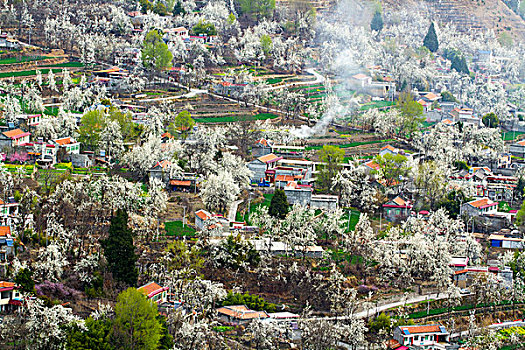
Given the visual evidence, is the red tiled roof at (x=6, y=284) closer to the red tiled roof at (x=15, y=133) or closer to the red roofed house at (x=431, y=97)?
the red tiled roof at (x=15, y=133)

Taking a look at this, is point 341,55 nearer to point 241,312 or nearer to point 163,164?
point 163,164

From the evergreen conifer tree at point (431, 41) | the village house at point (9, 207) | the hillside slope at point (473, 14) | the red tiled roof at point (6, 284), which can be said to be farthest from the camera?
the hillside slope at point (473, 14)

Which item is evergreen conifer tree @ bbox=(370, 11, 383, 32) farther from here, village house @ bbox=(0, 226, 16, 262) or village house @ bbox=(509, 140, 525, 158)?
village house @ bbox=(0, 226, 16, 262)

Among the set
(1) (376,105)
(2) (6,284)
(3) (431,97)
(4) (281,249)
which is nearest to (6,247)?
(2) (6,284)

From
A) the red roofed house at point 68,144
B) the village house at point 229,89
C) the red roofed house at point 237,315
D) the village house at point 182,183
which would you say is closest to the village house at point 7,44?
the village house at point 229,89

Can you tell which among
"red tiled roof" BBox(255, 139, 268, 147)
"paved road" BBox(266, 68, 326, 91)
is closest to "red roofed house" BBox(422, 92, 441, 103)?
"paved road" BBox(266, 68, 326, 91)
